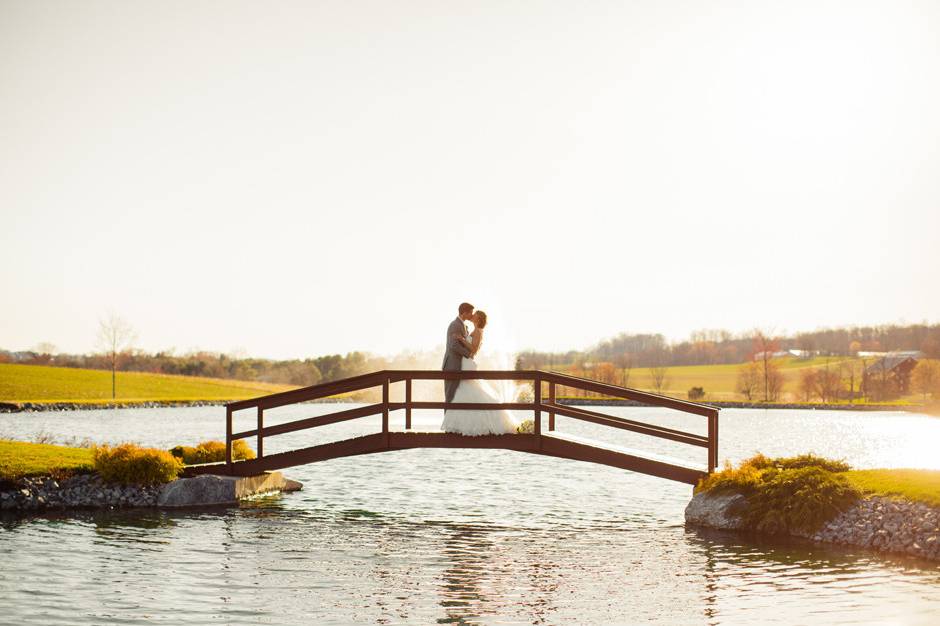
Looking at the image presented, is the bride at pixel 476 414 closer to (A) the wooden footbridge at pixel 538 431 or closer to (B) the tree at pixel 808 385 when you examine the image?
(A) the wooden footbridge at pixel 538 431

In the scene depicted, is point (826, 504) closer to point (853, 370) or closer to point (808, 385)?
point (808, 385)

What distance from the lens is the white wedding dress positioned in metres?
20.1

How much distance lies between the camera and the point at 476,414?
20.1 meters

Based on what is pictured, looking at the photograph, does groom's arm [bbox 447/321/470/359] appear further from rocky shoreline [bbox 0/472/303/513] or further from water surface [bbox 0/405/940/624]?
rocky shoreline [bbox 0/472/303/513]

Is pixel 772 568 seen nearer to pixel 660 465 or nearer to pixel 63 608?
→ pixel 660 465

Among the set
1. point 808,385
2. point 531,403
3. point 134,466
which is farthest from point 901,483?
point 808,385

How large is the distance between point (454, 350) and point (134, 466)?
772 cm

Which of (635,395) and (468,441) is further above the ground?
(635,395)

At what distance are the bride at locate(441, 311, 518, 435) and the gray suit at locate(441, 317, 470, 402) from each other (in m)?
0.11

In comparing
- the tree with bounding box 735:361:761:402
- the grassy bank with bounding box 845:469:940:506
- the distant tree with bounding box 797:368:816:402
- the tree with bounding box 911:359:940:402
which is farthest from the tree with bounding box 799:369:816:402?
the grassy bank with bounding box 845:469:940:506

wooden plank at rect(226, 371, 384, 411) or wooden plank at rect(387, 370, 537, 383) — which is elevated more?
wooden plank at rect(387, 370, 537, 383)

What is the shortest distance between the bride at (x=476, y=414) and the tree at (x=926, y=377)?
93409 millimetres

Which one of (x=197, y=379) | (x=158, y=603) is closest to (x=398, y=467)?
(x=158, y=603)

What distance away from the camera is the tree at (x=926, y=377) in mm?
101831
